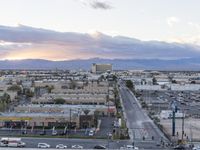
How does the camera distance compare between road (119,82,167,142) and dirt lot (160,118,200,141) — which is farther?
dirt lot (160,118,200,141)

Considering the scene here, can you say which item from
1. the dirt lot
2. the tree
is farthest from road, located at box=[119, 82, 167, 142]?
the tree

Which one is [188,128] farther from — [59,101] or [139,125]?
[59,101]

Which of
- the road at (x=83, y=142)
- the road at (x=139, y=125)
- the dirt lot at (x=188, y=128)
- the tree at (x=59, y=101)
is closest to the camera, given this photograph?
the road at (x=83, y=142)

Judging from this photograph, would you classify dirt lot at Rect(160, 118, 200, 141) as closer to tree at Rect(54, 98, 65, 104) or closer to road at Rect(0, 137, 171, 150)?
road at Rect(0, 137, 171, 150)

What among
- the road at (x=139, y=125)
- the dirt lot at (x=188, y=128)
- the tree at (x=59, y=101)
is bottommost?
the dirt lot at (x=188, y=128)

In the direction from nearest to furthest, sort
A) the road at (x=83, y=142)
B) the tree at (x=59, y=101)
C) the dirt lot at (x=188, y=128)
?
the road at (x=83, y=142) → the dirt lot at (x=188, y=128) → the tree at (x=59, y=101)

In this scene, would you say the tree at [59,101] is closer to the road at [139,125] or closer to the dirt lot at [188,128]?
the road at [139,125]

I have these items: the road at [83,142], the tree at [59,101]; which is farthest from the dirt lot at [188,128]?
the tree at [59,101]

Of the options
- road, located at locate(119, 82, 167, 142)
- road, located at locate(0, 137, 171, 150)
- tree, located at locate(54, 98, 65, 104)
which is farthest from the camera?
tree, located at locate(54, 98, 65, 104)

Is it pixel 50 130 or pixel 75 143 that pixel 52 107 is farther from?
pixel 75 143

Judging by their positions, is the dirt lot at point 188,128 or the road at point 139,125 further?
the dirt lot at point 188,128

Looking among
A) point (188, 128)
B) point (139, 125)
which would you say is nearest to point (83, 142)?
point (139, 125)

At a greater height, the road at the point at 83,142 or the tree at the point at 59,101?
the tree at the point at 59,101
